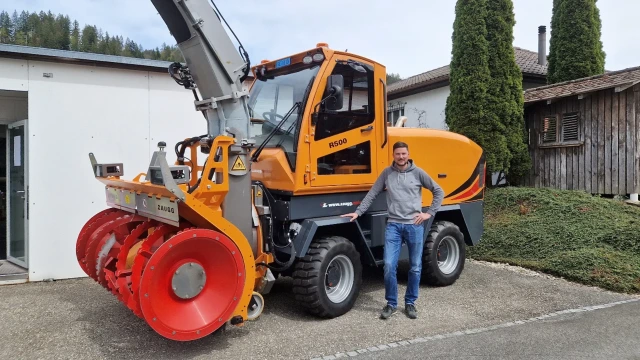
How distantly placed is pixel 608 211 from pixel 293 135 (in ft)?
24.1

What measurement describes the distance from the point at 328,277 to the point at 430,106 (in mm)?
11420

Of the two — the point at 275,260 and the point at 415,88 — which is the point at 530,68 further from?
the point at 275,260

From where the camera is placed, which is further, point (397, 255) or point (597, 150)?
point (597, 150)

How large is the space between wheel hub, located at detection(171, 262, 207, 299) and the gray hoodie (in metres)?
1.85

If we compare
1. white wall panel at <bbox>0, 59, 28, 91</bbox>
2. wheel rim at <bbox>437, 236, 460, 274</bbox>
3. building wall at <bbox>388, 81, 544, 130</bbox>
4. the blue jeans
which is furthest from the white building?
building wall at <bbox>388, 81, 544, 130</bbox>

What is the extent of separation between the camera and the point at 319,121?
4.87 metres

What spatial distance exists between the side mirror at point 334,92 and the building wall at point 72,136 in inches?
142

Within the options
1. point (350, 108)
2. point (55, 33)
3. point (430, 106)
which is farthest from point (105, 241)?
point (55, 33)

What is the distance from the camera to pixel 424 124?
51.1 feet

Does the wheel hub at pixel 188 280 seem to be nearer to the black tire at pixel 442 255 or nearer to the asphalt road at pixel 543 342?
the asphalt road at pixel 543 342

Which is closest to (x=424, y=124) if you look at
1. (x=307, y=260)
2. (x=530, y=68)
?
(x=530, y=68)

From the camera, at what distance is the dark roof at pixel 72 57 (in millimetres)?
6332

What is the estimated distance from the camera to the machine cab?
4770 mm

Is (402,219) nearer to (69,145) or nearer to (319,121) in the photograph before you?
(319,121)
